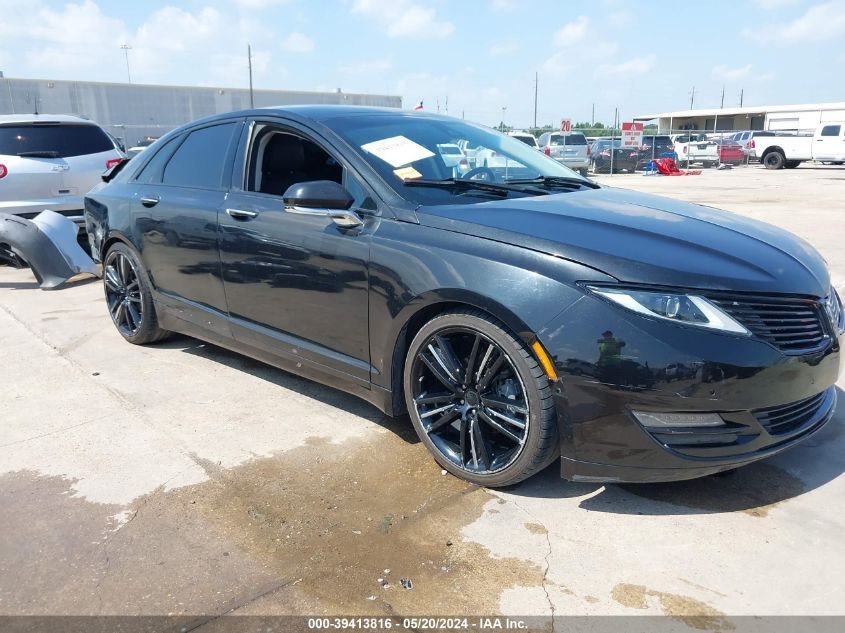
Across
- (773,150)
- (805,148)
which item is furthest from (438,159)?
(773,150)

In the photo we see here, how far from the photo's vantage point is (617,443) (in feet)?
8.31

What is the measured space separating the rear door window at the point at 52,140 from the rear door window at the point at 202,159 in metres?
4.37

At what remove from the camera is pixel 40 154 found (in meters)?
7.86

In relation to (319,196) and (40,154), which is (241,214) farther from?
(40,154)

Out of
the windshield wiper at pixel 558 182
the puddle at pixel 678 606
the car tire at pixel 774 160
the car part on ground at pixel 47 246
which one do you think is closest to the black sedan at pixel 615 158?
the car tire at pixel 774 160

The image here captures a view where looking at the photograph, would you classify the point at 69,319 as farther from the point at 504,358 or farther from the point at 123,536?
the point at 504,358

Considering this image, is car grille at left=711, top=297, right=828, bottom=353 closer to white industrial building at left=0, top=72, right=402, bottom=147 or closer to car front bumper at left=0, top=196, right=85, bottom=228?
car front bumper at left=0, top=196, right=85, bottom=228

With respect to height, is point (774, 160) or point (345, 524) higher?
point (774, 160)

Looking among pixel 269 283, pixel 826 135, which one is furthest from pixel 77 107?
pixel 269 283

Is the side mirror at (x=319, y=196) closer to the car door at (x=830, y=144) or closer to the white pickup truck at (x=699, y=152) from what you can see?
the car door at (x=830, y=144)

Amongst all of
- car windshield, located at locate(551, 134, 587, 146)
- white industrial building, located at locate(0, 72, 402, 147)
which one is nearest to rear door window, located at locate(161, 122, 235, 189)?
car windshield, located at locate(551, 134, 587, 146)

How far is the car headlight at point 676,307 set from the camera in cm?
244

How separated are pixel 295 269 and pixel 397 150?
2.59 ft

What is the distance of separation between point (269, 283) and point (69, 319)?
10.4ft
